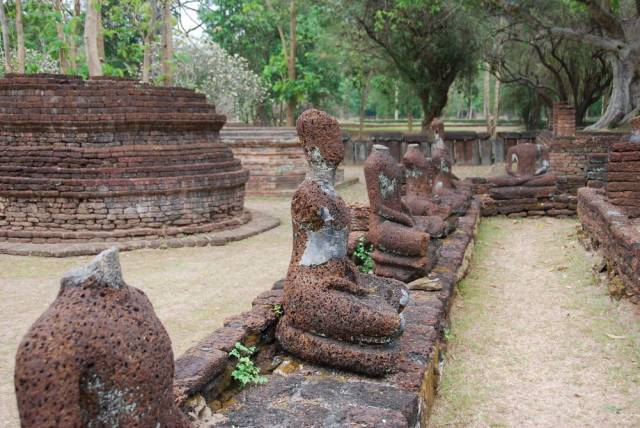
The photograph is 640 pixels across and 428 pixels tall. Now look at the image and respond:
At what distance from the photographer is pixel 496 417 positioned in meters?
4.04

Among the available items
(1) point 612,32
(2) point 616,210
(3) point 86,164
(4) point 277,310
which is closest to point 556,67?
(1) point 612,32

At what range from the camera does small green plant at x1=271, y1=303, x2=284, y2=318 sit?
14.0 ft

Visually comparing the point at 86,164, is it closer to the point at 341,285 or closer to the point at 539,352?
the point at 341,285

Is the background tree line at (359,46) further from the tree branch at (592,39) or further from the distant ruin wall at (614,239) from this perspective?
the distant ruin wall at (614,239)

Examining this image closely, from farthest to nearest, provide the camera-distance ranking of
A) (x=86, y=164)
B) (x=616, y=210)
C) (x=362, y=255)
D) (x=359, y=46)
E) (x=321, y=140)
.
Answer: (x=359, y=46) → (x=86, y=164) → (x=616, y=210) → (x=362, y=255) → (x=321, y=140)

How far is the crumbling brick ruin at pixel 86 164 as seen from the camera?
9500mm

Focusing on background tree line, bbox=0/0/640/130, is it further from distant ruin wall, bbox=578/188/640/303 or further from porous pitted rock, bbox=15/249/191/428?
porous pitted rock, bbox=15/249/191/428

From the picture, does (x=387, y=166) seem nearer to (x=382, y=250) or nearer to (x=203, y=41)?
(x=382, y=250)

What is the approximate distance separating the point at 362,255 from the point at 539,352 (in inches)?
73.8

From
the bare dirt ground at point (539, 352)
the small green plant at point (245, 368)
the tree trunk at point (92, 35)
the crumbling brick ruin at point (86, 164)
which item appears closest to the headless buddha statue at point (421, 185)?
the bare dirt ground at point (539, 352)

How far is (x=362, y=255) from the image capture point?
620 centimetres

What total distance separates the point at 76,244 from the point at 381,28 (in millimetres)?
13063

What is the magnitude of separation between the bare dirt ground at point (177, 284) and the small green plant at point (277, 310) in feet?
3.97

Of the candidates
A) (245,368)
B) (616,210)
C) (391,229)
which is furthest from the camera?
(616,210)
